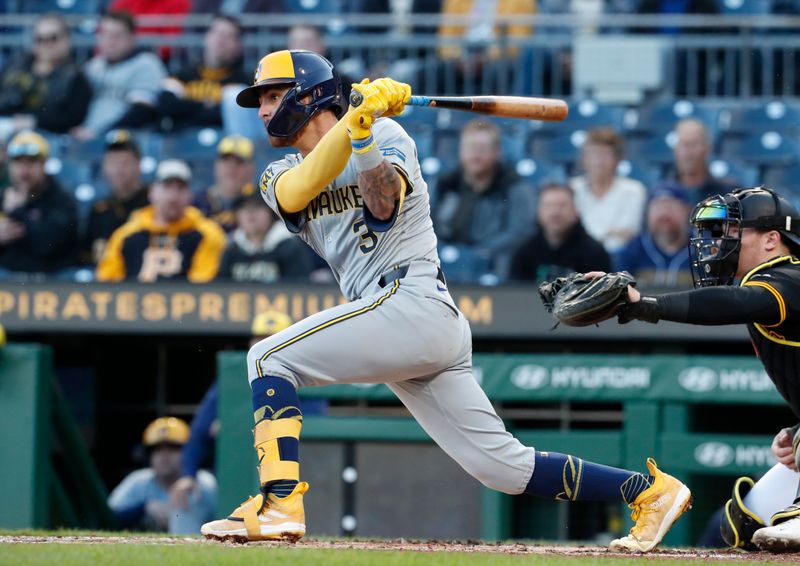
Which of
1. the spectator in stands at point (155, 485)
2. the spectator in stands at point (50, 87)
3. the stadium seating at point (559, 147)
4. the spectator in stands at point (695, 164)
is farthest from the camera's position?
the spectator in stands at point (50, 87)

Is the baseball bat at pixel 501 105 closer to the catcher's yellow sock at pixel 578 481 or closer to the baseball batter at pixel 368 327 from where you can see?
the baseball batter at pixel 368 327

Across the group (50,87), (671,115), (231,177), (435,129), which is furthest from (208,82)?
(671,115)

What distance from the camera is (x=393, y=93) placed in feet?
14.3

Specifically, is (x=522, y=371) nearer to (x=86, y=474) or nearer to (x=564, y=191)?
(x=564, y=191)

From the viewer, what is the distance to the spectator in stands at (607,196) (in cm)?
915

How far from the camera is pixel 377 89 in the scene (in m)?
4.33

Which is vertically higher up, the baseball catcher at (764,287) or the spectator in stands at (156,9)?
the spectator in stands at (156,9)

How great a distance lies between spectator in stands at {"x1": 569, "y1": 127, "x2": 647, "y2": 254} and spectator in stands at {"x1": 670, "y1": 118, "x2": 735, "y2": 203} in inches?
11.6

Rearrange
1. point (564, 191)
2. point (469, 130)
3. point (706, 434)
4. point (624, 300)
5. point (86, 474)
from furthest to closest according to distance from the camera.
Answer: point (469, 130), point (564, 191), point (86, 474), point (706, 434), point (624, 300)

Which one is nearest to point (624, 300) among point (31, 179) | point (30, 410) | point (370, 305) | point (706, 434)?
point (370, 305)

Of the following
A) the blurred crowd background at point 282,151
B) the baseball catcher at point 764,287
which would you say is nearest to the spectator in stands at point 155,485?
the blurred crowd background at point 282,151

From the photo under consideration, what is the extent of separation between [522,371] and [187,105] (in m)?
4.24

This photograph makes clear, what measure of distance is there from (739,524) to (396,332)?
62.7 inches

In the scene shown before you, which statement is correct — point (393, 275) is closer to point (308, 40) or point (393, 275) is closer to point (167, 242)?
point (167, 242)
